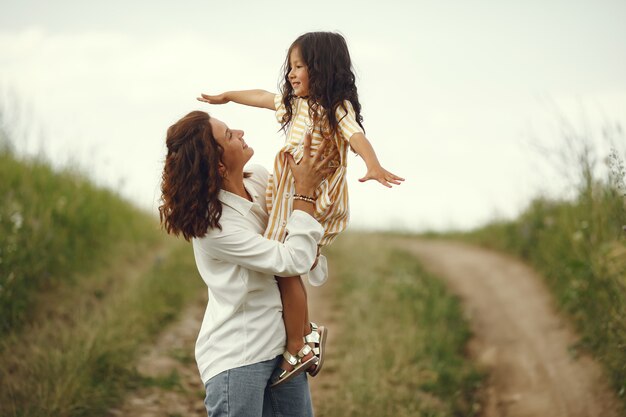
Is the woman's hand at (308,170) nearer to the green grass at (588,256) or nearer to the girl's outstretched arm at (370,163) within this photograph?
the girl's outstretched arm at (370,163)

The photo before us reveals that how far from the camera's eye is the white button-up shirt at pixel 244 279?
2.53 metres

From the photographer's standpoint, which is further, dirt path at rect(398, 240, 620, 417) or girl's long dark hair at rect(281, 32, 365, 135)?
dirt path at rect(398, 240, 620, 417)

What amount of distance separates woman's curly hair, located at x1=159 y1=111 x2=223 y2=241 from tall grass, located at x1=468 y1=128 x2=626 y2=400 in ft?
8.98

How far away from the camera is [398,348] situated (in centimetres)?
573

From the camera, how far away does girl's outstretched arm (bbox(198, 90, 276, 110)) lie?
329 centimetres

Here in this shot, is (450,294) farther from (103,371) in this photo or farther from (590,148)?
(103,371)

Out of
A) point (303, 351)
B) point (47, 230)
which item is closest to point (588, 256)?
point (303, 351)

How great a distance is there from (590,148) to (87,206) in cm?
516

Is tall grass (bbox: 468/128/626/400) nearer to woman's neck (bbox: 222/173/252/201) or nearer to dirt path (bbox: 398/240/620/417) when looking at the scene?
dirt path (bbox: 398/240/620/417)

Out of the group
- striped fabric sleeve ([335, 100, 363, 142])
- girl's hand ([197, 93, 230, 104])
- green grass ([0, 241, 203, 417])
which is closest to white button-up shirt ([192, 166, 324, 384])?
striped fabric sleeve ([335, 100, 363, 142])

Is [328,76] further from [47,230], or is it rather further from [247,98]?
[47,230]

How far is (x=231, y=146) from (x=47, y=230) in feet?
14.1

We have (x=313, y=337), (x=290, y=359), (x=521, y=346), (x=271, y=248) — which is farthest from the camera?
(x=521, y=346)

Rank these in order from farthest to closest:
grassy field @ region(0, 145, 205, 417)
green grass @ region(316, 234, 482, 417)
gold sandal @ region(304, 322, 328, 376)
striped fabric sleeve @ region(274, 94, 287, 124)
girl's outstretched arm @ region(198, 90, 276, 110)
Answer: green grass @ region(316, 234, 482, 417) < grassy field @ region(0, 145, 205, 417) < girl's outstretched arm @ region(198, 90, 276, 110) < striped fabric sleeve @ region(274, 94, 287, 124) < gold sandal @ region(304, 322, 328, 376)
